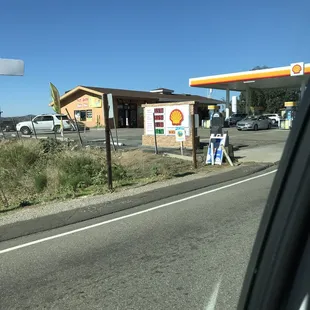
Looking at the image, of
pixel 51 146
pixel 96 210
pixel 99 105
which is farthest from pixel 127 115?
pixel 96 210

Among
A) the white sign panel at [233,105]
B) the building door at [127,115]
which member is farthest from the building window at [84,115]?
the white sign panel at [233,105]

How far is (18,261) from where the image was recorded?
5.16 m

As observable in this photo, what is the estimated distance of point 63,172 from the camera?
12.1 m

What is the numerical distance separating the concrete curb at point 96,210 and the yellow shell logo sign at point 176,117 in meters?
7.14

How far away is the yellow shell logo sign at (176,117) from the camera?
18.4 meters

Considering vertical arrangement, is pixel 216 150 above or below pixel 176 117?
below

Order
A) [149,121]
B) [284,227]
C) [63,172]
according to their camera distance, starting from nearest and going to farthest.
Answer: [284,227] < [63,172] < [149,121]

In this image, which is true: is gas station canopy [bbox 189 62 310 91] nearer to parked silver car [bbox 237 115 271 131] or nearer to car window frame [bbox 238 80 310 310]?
parked silver car [bbox 237 115 271 131]

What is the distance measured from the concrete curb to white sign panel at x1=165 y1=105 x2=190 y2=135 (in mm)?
6943

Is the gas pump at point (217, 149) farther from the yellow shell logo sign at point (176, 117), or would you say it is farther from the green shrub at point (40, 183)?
the green shrub at point (40, 183)

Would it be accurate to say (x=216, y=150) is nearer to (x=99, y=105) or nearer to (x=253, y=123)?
(x=253, y=123)

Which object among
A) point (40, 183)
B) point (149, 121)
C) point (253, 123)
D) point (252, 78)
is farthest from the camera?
point (252, 78)

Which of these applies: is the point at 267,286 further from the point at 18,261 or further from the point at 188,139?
the point at 188,139

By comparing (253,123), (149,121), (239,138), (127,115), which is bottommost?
(239,138)
